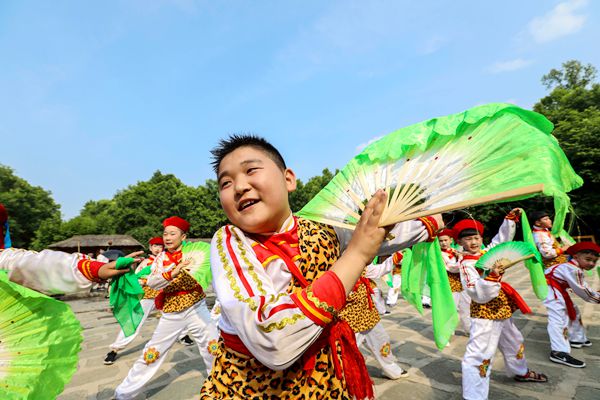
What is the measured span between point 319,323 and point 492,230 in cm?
3030

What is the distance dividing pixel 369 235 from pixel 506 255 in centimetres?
330

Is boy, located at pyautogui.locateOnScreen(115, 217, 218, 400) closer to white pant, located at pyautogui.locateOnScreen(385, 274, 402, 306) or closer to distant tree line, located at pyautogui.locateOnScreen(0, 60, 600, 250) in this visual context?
white pant, located at pyautogui.locateOnScreen(385, 274, 402, 306)

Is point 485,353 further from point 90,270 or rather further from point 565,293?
point 90,270

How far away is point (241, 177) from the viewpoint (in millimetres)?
1482

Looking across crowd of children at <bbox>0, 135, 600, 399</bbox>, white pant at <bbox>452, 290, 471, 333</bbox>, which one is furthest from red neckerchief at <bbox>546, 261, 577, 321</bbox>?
crowd of children at <bbox>0, 135, 600, 399</bbox>

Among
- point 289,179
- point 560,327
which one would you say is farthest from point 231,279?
point 560,327

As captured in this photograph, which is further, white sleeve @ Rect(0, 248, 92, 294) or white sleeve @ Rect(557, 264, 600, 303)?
white sleeve @ Rect(557, 264, 600, 303)

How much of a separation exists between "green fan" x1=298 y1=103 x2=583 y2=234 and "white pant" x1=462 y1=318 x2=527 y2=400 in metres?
3.01

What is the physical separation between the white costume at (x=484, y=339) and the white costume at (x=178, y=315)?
3.17m

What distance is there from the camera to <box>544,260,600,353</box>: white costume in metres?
4.83

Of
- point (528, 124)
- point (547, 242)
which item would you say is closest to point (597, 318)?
point (547, 242)

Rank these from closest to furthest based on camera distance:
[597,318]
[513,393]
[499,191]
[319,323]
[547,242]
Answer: [319,323]
[499,191]
[513,393]
[547,242]
[597,318]

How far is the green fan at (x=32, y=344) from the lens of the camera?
1604mm

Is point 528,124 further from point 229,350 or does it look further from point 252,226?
point 229,350
